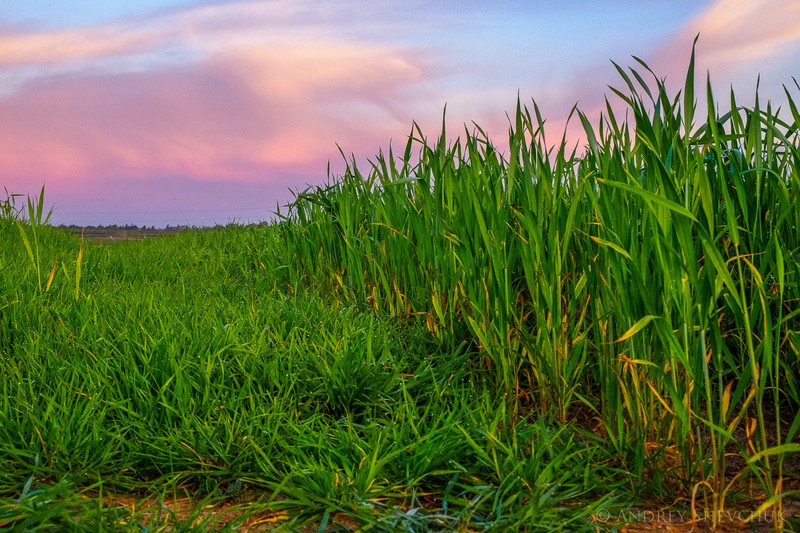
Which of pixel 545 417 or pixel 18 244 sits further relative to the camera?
pixel 18 244

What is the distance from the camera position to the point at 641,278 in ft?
5.93

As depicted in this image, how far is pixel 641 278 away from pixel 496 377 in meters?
0.76

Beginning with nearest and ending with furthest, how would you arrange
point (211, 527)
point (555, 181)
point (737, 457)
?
point (211, 527)
point (737, 457)
point (555, 181)

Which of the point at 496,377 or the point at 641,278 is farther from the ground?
the point at 641,278

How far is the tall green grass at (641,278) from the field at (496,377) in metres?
0.01

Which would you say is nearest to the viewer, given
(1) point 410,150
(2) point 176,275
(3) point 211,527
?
(3) point 211,527

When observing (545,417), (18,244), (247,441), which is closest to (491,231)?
(545,417)

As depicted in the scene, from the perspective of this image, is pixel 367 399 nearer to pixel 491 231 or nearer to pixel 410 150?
pixel 491 231

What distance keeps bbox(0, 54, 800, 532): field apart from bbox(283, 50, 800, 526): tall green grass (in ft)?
0.04

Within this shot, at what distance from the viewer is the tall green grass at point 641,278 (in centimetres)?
171

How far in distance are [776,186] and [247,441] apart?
1.80 m

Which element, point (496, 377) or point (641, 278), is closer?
point (641, 278)

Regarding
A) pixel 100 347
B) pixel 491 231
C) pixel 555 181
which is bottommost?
pixel 100 347

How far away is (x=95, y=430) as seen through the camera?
1977 millimetres
